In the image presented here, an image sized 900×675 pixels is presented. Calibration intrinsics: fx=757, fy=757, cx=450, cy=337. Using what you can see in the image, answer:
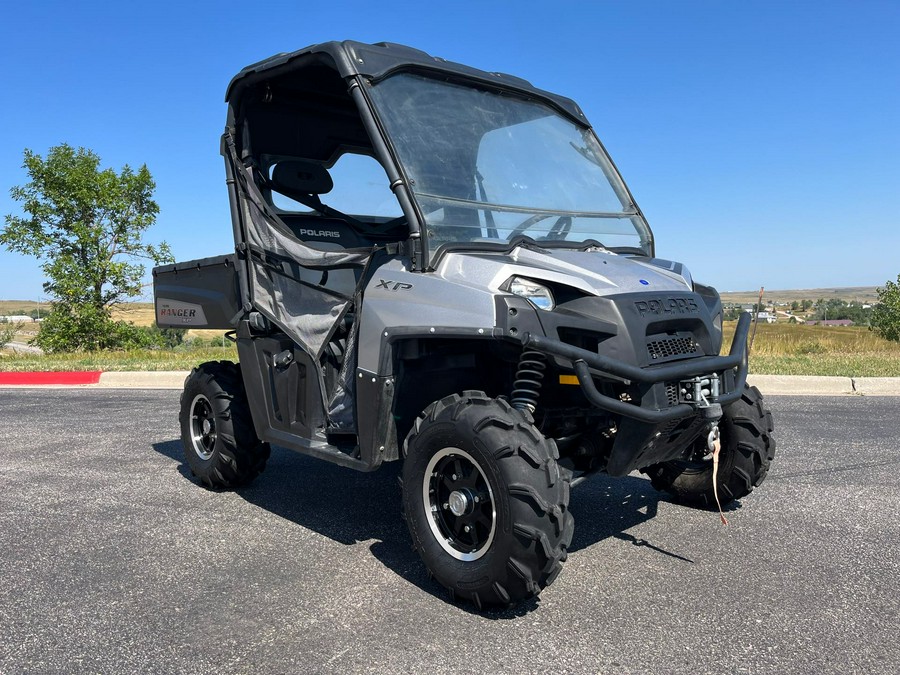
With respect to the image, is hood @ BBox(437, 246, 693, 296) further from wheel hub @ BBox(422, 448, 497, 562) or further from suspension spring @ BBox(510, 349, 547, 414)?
wheel hub @ BBox(422, 448, 497, 562)

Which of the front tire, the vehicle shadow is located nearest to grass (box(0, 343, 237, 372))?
the vehicle shadow

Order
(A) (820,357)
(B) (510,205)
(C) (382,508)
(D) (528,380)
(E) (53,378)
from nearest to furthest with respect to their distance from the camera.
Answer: (D) (528,380), (B) (510,205), (C) (382,508), (E) (53,378), (A) (820,357)

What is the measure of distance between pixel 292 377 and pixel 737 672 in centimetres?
291

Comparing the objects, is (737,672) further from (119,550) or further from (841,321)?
(841,321)

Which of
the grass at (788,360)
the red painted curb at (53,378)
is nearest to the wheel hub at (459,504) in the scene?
the grass at (788,360)

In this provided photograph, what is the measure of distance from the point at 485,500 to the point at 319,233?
283 centimetres

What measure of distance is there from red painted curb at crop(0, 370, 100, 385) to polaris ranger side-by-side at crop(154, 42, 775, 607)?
8.12 meters

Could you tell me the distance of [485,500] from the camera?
3.41 metres

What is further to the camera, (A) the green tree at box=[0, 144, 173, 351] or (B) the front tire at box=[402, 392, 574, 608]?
(A) the green tree at box=[0, 144, 173, 351]

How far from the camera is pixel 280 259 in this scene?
4715 millimetres

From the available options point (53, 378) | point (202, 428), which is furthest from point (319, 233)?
point (53, 378)

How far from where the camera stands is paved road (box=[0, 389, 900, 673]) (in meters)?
2.96

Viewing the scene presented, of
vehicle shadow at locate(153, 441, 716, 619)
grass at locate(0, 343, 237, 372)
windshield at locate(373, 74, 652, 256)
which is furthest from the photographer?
grass at locate(0, 343, 237, 372)

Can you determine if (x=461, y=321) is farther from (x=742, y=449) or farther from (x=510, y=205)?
(x=742, y=449)
